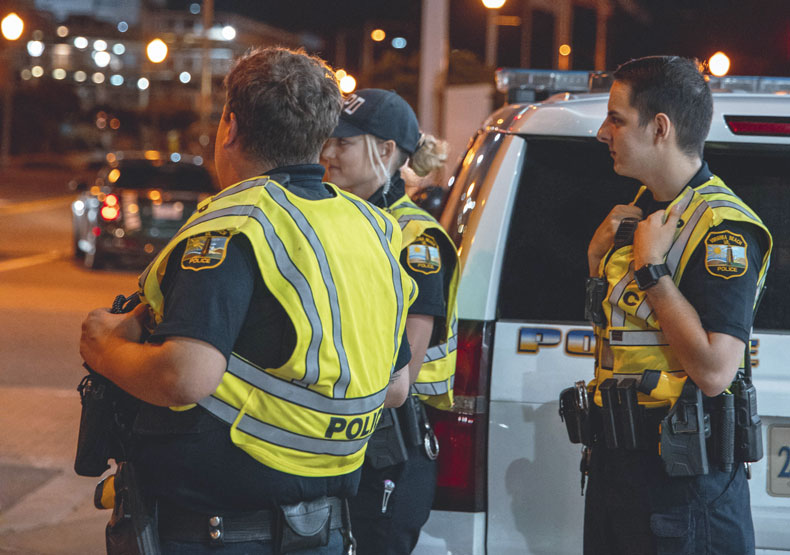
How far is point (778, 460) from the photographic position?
2754 millimetres

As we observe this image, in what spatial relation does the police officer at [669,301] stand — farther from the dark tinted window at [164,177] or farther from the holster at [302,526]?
the dark tinted window at [164,177]

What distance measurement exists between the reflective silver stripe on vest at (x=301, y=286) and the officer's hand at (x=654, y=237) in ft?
2.74

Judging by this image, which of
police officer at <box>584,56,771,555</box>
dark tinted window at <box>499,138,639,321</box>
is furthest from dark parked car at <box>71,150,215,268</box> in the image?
police officer at <box>584,56,771,555</box>

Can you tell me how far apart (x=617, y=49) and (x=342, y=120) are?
43.6 meters

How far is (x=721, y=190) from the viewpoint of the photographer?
2.45m

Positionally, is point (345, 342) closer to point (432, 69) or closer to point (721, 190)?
point (721, 190)

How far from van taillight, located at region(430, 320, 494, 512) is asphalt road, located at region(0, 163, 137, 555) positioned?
8.41 ft

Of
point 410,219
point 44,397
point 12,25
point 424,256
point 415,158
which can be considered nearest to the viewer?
point 424,256

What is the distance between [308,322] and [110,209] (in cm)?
1210

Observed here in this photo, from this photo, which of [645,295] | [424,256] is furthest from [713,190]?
[424,256]

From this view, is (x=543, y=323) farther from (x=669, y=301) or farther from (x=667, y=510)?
(x=667, y=510)

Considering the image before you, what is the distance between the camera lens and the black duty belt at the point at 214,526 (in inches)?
77.8

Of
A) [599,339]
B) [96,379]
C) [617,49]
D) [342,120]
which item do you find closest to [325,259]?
[96,379]

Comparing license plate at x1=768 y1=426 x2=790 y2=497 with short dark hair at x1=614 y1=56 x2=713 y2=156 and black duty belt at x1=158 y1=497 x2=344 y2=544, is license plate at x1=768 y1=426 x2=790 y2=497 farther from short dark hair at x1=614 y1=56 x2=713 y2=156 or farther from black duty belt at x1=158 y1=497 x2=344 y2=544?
black duty belt at x1=158 y1=497 x2=344 y2=544
